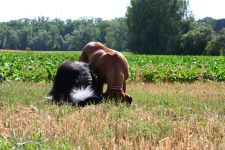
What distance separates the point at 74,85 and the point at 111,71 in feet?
2.36

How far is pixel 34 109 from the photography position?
640cm

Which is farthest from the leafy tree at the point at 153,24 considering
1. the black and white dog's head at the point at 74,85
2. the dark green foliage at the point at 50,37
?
the black and white dog's head at the point at 74,85

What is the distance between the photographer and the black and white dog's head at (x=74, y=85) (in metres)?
7.03

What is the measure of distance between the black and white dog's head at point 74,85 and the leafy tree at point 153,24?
55992 millimetres

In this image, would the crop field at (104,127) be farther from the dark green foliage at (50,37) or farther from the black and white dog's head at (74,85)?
the dark green foliage at (50,37)

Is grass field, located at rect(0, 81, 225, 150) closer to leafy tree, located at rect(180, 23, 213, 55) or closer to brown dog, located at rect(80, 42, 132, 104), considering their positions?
brown dog, located at rect(80, 42, 132, 104)

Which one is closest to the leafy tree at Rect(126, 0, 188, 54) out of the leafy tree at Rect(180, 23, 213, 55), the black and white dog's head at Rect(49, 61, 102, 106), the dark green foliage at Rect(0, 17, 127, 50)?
the leafy tree at Rect(180, 23, 213, 55)

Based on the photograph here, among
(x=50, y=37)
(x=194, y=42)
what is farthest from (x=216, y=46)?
(x=50, y=37)

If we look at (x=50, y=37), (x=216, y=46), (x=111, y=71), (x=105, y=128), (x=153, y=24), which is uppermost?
(x=111, y=71)

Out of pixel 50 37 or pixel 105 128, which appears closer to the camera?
pixel 105 128

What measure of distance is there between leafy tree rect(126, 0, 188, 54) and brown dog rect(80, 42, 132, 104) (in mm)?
55491

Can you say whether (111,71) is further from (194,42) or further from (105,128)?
(194,42)

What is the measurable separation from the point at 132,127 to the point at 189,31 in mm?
61657

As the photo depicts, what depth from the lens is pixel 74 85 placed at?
7.42 m
